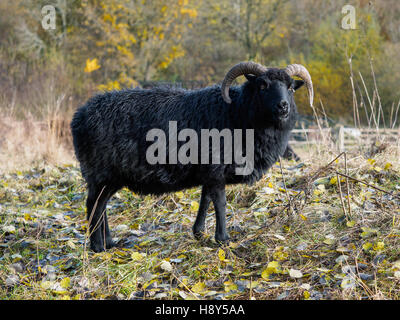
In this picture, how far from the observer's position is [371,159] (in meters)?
6.61

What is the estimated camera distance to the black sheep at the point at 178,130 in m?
4.91

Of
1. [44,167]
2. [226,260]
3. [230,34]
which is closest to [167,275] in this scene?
[226,260]

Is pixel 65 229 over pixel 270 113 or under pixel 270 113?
under

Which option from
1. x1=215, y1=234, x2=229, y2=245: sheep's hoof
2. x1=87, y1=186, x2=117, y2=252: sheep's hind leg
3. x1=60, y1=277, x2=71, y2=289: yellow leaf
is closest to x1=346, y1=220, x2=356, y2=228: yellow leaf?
x1=215, y1=234, x2=229, y2=245: sheep's hoof

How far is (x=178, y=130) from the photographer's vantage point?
5133mm

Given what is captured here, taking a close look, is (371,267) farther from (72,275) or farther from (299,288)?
(72,275)

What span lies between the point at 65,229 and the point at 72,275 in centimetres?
142

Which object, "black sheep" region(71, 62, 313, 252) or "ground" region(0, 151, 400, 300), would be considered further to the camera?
"black sheep" region(71, 62, 313, 252)

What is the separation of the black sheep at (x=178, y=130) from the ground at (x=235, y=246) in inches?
17.0

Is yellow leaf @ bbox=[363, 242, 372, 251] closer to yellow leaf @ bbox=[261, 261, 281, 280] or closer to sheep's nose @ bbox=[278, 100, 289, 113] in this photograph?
yellow leaf @ bbox=[261, 261, 281, 280]

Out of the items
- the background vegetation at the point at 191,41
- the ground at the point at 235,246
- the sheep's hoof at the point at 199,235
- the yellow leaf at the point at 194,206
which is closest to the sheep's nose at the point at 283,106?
the ground at the point at 235,246

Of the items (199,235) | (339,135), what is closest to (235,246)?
(199,235)

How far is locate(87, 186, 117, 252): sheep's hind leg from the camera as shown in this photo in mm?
5293

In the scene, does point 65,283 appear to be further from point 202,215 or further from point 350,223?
point 350,223
